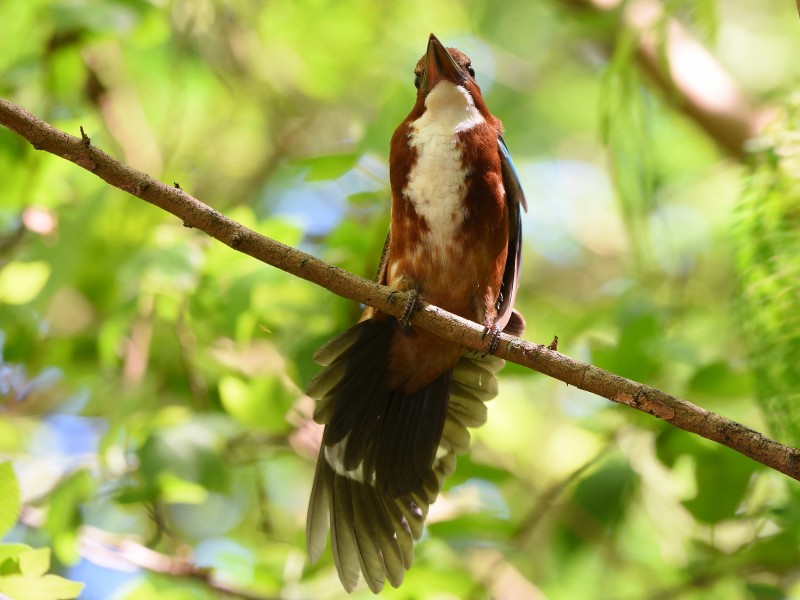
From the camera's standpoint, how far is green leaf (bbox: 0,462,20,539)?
1858 mm

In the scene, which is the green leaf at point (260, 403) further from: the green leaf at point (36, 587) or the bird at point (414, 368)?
the green leaf at point (36, 587)

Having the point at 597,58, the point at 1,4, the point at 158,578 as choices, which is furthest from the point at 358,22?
the point at 158,578

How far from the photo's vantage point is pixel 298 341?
3.08m

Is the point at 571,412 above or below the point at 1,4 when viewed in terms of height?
below

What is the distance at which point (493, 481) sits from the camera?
3041 mm

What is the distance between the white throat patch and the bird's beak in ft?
0.60

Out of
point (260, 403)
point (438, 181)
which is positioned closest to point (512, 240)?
point (438, 181)

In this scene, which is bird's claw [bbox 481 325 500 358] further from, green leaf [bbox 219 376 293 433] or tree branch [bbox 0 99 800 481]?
green leaf [bbox 219 376 293 433]

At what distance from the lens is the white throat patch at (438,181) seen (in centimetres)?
269

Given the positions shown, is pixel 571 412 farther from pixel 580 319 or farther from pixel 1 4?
pixel 1 4

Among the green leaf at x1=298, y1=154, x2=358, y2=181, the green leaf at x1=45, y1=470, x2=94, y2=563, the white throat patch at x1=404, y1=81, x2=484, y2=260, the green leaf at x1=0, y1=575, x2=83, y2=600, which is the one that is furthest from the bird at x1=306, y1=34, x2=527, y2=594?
the green leaf at x1=0, y1=575, x2=83, y2=600

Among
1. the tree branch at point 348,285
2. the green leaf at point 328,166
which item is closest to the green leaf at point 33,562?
the tree branch at point 348,285

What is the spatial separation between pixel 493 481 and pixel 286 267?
4.29ft

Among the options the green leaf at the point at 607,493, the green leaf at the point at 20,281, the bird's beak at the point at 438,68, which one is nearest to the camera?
the green leaf at the point at 607,493
